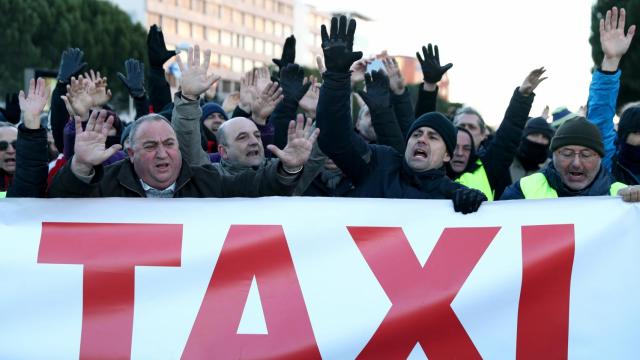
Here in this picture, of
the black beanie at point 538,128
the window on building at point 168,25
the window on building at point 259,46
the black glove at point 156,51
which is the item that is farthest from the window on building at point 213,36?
the black beanie at point 538,128

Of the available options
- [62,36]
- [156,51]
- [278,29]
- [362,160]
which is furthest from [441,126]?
[278,29]

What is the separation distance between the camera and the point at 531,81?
490 cm

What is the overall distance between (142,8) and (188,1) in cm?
824

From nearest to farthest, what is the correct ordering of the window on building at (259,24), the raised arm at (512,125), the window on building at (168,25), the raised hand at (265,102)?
the raised arm at (512,125)
the raised hand at (265,102)
the window on building at (168,25)
the window on building at (259,24)

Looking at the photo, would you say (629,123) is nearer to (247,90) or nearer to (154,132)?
(247,90)

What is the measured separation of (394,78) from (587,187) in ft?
6.42

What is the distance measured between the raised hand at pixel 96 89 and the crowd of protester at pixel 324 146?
0.02m

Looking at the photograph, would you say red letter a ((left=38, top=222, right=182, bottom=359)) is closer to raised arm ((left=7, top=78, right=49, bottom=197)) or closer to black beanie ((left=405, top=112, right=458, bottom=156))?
raised arm ((left=7, top=78, right=49, bottom=197))

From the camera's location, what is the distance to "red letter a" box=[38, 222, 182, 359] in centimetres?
361

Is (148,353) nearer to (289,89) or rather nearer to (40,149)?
(40,149)

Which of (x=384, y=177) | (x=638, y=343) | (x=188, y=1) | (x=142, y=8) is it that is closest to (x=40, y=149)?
(x=384, y=177)

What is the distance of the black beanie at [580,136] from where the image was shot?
4180 mm

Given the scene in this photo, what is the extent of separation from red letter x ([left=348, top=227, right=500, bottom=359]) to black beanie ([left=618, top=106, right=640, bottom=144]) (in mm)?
1585

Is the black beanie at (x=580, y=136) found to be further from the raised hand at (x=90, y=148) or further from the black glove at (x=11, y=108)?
the black glove at (x=11, y=108)
